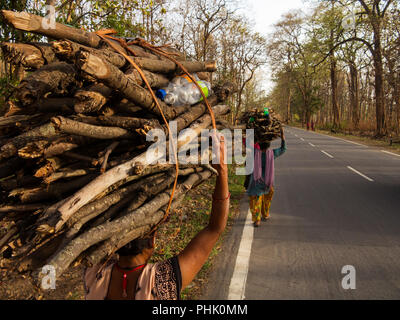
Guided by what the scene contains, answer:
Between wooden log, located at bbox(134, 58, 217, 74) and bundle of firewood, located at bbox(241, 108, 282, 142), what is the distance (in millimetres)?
1467

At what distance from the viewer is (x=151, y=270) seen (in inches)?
63.1

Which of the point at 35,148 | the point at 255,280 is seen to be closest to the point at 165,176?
the point at 35,148

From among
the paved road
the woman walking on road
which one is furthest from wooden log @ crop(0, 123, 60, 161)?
the woman walking on road

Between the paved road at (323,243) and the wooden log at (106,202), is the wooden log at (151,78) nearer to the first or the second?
the wooden log at (106,202)

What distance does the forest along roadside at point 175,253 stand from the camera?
3.16 m

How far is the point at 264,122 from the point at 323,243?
6.13ft

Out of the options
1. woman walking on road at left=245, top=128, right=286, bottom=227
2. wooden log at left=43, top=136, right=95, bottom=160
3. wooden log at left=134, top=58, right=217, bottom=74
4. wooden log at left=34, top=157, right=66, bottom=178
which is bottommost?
woman walking on road at left=245, top=128, right=286, bottom=227

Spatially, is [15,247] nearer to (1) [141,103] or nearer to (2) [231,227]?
(1) [141,103]

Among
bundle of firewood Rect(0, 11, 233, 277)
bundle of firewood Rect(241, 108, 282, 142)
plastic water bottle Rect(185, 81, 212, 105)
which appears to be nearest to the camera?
bundle of firewood Rect(0, 11, 233, 277)

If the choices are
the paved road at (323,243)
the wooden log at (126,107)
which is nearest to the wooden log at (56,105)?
the wooden log at (126,107)

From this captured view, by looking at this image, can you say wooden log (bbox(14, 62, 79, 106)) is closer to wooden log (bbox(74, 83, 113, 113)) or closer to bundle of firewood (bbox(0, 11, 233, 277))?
bundle of firewood (bbox(0, 11, 233, 277))

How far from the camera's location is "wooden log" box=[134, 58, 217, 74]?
6.12 ft

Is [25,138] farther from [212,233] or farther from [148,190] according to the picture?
[212,233]

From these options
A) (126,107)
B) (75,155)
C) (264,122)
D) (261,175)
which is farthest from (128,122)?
(261,175)
